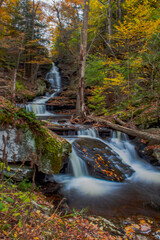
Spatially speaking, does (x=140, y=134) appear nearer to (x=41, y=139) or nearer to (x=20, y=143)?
Answer: (x=41, y=139)

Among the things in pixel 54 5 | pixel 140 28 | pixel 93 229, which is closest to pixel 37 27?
pixel 54 5

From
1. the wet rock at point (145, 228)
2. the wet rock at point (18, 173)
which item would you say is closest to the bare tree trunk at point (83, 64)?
the wet rock at point (18, 173)

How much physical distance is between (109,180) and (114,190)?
0.44 m

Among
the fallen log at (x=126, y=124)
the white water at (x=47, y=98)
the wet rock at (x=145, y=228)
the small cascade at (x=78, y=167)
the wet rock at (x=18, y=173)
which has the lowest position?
the wet rock at (x=145, y=228)

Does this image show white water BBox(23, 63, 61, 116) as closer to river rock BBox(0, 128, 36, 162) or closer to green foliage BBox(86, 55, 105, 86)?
green foliage BBox(86, 55, 105, 86)

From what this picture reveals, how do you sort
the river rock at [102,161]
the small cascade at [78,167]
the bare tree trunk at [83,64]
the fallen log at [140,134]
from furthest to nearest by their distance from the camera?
1. the bare tree trunk at [83,64]
2. the fallen log at [140,134]
3. the small cascade at [78,167]
4. the river rock at [102,161]

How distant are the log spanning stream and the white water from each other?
27.5ft

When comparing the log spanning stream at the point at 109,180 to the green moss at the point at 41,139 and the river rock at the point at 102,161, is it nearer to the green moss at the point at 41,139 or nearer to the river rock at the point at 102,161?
the river rock at the point at 102,161

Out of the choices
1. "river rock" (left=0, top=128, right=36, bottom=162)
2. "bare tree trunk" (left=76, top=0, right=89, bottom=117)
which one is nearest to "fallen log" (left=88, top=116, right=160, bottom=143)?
"bare tree trunk" (left=76, top=0, right=89, bottom=117)

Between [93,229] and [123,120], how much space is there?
760 cm

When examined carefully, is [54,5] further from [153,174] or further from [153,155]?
[153,174]

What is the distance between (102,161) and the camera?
567 cm

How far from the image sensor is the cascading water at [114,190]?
3.82 m

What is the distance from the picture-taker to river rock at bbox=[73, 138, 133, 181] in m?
5.23
